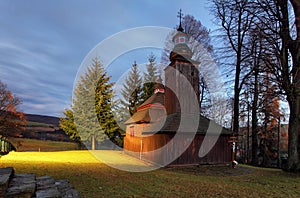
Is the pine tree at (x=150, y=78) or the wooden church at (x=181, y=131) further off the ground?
the pine tree at (x=150, y=78)

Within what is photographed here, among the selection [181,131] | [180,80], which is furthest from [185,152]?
[180,80]

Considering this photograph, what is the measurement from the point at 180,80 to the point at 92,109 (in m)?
14.0

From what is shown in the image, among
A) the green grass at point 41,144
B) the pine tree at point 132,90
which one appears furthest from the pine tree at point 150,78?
the green grass at point 41,144

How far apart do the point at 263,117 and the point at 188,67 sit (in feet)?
37.3

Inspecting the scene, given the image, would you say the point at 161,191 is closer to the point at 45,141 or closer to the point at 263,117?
the point at 263,117

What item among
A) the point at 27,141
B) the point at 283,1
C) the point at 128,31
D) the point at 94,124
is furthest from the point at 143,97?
the point at 283,1

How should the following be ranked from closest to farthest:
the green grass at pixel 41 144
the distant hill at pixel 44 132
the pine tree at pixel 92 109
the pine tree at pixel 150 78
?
the pine tree at pixel 92 109
the green grass at pixel 41 144
the pine tree at pixel 150 78
the distant hill at pixel 44 132

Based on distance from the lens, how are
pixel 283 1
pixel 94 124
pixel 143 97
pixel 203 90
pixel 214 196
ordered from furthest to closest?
pixel 143 97, pixel 94 124, pixel 203 90, pixel 283 1, pixel 214 196

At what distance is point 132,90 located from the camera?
100 feet

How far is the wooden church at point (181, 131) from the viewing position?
1250 cm

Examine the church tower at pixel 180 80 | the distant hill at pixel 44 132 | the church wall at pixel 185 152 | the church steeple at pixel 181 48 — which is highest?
the church steeple at pixel 181 48

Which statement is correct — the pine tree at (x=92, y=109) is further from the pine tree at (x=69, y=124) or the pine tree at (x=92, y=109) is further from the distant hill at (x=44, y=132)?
the distant hill at (x=44, y=132)

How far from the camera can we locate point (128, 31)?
15891 mm

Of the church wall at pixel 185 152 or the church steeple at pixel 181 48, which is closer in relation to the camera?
the church wall at pixel 185 152
